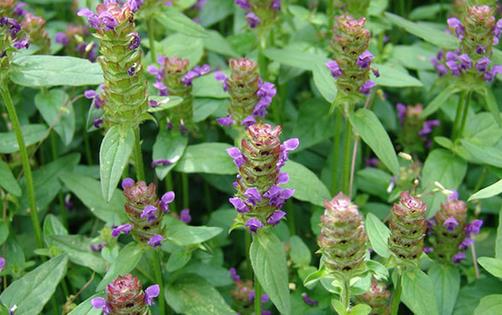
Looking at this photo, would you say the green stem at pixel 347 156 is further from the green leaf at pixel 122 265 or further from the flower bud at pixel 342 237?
the green leaf at pixel 122 265

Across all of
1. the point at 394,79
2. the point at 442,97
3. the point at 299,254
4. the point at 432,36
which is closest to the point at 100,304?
the point at 299,254

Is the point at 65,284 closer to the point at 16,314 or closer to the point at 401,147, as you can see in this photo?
the point at 16,314

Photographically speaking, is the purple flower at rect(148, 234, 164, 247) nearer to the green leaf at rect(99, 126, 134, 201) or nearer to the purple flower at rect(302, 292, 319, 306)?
the green leaf at rect(99, 126, 134, 201)

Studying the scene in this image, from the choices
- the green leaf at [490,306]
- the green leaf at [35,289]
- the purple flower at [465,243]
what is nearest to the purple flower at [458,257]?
the purple flower at [465,243]

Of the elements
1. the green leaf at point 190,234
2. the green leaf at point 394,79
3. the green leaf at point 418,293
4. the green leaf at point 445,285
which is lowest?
the green leaf at point 445,285

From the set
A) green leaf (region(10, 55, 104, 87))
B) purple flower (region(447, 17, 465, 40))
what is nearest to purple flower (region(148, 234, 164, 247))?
green leaf (region(10, 55, 104, 87))

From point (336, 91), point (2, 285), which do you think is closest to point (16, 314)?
point (2, 285)
